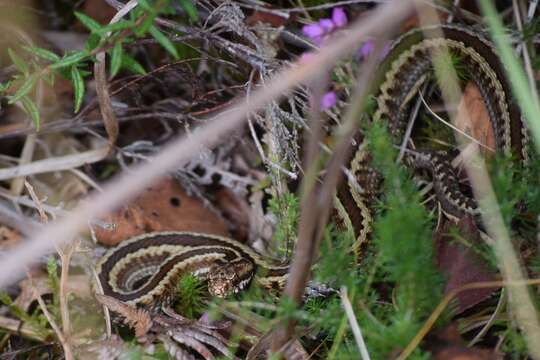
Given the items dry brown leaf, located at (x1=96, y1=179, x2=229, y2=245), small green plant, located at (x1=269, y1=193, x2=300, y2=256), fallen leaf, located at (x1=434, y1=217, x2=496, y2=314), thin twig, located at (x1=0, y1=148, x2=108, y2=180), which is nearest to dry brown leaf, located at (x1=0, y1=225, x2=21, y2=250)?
thin twig, located at (x1=0, y1=148, x2=108, y2=180)

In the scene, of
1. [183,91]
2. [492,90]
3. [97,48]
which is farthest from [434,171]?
[97,48]

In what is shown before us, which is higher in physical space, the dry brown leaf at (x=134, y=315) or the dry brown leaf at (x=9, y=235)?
the dry brown leaf at (x=134, y=315)

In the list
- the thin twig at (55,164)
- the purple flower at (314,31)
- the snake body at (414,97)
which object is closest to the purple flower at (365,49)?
the purple flower at (314,31)

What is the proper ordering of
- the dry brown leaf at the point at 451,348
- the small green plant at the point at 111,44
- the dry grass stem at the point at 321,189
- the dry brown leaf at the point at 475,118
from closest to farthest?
the dry grass stem at the point at 321,189 → the dry brown leaf at the point at 451,348 → the small green plant at the point at 111,44 → the dry brown leaf at the point at 475,118

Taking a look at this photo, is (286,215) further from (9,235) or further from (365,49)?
(9,235)

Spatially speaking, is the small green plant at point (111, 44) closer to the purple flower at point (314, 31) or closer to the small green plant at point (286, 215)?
the purple flower at point (314, 31)

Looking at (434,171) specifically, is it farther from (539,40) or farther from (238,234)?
(238,234)

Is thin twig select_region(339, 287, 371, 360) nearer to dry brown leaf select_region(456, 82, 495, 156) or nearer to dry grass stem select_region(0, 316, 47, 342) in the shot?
dry brown leaf select_region(456, 82, 495, 156)
